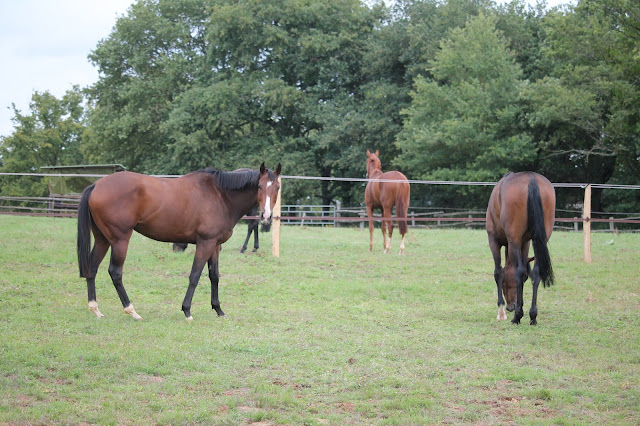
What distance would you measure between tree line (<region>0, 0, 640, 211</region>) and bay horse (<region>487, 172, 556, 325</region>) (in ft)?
66.6

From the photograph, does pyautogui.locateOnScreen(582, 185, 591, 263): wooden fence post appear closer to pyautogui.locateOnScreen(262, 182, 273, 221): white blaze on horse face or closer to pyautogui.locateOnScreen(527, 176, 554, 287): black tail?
pyautogui.locateOnScreen(527, 176, 554, 287): black tail

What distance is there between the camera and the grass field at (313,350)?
443 centimetres

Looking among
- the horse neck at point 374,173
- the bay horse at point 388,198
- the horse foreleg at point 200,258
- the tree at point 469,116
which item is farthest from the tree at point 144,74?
the horse foreleg at point 200,258

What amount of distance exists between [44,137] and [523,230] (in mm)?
53045

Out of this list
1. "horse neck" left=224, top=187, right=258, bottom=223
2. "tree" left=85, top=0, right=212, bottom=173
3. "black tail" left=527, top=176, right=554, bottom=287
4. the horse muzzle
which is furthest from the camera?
"tree" left=85, top=0, right=212, bottom=173

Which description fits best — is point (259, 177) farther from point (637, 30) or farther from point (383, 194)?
point (637, 30)

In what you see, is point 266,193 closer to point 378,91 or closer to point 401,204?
point 401,204

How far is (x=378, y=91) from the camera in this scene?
1315 inches

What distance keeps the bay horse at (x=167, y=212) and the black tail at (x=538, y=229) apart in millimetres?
3024

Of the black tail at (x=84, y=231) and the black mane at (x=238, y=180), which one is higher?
the black mane at (x=238, y=180)

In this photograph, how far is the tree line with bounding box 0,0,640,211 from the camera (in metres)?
27.3

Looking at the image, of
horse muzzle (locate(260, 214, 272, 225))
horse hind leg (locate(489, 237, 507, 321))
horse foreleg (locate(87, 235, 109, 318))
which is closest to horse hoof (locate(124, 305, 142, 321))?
horse foreleg (locate(87, 235, 109, 318))

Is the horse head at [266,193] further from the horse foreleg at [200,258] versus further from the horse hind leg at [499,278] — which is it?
the horse hind leg at [499,278]

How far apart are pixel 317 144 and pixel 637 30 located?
16113mm
